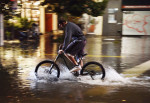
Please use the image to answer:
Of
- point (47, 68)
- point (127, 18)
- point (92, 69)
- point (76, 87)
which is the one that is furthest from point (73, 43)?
point (127, 18)

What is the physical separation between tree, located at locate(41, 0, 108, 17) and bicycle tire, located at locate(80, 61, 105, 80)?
9.12 m

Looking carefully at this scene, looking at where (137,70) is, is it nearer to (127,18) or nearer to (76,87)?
(76,87)

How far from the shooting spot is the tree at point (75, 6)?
15665mm

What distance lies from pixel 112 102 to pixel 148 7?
18444mm

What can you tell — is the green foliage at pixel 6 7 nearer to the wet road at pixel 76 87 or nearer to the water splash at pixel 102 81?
the wet road at pixel 76 87

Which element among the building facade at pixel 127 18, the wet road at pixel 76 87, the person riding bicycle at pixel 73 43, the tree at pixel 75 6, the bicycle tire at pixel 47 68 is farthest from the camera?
the building facade at pixel 127 18

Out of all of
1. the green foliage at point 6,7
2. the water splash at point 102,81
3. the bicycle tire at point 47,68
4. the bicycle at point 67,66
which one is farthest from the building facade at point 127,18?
the bicycle tire at point 47,68

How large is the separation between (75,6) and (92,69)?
362 inches

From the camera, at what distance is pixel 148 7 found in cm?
2214

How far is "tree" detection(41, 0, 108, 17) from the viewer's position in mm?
15665

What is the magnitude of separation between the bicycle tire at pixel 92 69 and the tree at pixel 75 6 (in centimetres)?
912

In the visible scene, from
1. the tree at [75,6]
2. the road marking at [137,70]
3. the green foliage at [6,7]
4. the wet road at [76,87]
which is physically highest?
the tree at [75,6]

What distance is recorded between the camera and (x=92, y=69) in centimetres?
689

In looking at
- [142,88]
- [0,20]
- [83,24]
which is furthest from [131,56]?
[83,24]
